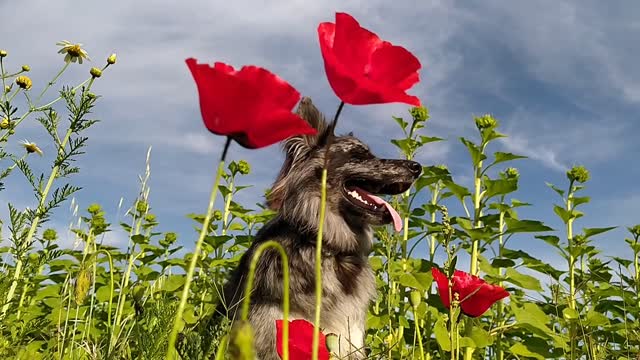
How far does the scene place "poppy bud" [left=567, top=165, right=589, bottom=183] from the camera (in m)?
→ 5.29

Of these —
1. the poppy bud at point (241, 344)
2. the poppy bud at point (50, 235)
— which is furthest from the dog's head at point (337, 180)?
the poppy bud at point (241, 344)

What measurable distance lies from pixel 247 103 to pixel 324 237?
→ 11.6 feet

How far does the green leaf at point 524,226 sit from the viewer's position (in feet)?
14.6

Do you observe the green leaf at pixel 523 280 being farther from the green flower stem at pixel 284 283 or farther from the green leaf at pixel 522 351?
the green flower stem at pixel 284 283

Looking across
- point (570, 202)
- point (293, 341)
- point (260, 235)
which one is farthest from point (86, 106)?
point (570, 202)

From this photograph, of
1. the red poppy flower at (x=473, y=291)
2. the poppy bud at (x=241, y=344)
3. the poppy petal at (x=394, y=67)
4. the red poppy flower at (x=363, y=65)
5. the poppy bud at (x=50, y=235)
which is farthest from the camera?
the poppy bud at (x=50, y=235)

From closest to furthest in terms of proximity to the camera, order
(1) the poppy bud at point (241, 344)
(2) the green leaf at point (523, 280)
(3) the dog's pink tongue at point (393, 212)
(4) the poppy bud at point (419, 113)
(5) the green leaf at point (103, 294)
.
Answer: (1) the poppy bud at point (241, 344)
(3) the dog's pink tongue at point (393, 212)
(2) the green leaf at point (523, 280)
(4) the poppy bud at point (419, 113)
(5) the green leaf at point (103, 294)

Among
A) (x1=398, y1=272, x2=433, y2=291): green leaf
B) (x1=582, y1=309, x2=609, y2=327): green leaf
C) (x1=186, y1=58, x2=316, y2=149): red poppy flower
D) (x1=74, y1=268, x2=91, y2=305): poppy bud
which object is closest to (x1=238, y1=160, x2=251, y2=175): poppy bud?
(x1=398, y1=272, x2=433, y2=291): green leaf

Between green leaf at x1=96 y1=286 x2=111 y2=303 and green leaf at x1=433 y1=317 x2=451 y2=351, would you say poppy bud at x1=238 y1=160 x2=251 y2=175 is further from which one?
green leaf at x1=433 y1=317 x2=451 y2=351

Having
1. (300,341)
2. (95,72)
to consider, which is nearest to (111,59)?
(95,72)

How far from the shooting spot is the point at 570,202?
5227 mm

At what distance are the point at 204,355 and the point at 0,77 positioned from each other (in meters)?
2.50

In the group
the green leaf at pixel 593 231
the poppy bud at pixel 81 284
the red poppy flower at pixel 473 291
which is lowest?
the poppy bud at pixel 81 284

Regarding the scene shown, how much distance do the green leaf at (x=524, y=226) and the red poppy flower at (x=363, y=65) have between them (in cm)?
342
